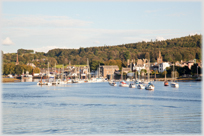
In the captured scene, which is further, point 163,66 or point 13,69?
point 13,69

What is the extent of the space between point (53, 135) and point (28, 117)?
26.5ft

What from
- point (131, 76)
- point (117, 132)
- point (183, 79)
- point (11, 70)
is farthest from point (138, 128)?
point (11, 70)

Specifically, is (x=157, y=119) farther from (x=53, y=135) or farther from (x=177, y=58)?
(x=177, y=58)

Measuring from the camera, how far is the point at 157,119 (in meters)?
26.3

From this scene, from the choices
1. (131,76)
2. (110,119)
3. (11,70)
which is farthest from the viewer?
(11,70)

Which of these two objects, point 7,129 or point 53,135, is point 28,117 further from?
point 53,135

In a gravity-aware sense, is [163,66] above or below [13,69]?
above

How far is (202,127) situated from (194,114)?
6.91m

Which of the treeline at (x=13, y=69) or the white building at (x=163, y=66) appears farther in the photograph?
the treeline at (x=13, y=69)

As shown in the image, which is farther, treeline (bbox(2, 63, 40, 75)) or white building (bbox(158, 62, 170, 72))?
treeline (bbox(2, 63, 40, 75))

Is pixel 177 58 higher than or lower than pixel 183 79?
higher

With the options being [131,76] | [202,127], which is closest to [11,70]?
[131,76]

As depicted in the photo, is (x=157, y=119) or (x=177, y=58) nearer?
(x=157, y=119)

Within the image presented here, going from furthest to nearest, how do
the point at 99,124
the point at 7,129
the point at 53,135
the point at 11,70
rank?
→ the point at 11,70
the point at 99,124
the point at 7,129
the point at 53,135
